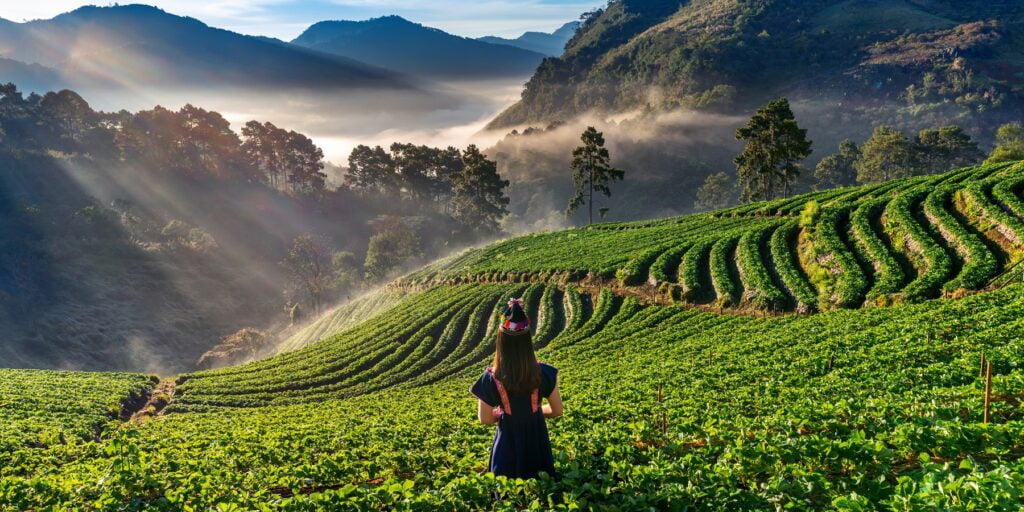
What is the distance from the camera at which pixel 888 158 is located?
116m

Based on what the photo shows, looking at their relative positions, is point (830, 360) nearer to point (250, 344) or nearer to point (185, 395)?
point (185, 395)

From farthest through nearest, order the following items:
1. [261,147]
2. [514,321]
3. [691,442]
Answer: [261,147], [691,442], [514,321]

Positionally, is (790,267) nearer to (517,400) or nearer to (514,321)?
(517,400)

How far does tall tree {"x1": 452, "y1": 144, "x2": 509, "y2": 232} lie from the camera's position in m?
130

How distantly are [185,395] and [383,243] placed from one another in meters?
67.9

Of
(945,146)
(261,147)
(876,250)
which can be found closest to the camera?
(876,250)

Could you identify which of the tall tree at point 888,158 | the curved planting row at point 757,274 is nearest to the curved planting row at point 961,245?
the curved planting row at point 757,274

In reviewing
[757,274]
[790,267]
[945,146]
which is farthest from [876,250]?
[945,146]

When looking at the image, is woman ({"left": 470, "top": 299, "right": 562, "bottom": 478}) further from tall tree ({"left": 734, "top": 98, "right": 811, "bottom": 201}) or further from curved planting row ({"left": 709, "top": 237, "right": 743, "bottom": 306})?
tall tree ({"left": 734, "top": 98, "right": 811, "bottom": 201})

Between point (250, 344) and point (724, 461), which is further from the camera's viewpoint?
point (250, 344)

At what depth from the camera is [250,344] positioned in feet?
288

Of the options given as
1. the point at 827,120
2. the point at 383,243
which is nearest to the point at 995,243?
the point at 383,243

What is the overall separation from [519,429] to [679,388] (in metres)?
14.0

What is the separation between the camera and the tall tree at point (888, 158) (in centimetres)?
11375
